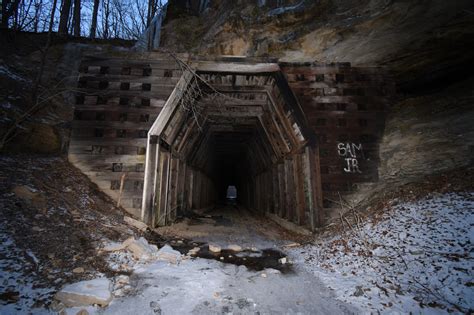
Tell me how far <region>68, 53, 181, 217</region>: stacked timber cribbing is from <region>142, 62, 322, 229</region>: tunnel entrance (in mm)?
399

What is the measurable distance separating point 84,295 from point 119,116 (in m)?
5.20

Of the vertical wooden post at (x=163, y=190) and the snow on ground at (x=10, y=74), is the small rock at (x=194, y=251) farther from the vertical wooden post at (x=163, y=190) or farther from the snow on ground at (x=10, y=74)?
the snow on ground at (x=10, y=74)

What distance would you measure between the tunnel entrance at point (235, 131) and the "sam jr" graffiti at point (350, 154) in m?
0.86

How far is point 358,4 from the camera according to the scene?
6121 millimetres

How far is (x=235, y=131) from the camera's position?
11328mm

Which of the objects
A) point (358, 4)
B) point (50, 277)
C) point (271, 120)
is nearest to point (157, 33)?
point (271, 120)

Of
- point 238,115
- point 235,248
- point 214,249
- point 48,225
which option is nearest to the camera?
point 48,225

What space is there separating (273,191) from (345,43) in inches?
259

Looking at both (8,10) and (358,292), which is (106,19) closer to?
(8,10)

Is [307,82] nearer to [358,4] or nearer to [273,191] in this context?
[358,4]

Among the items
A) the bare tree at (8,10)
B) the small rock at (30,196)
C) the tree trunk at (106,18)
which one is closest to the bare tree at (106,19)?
the tree trunk at (106,18)

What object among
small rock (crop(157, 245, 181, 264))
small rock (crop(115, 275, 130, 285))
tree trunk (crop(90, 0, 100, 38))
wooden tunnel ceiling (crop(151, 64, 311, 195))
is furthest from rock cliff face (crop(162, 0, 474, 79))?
tree trunk (crop(90, 0, 100, 38))

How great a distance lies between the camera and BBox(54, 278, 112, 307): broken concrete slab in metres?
2.34

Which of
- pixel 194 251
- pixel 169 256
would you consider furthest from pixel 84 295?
pixel 194 251
